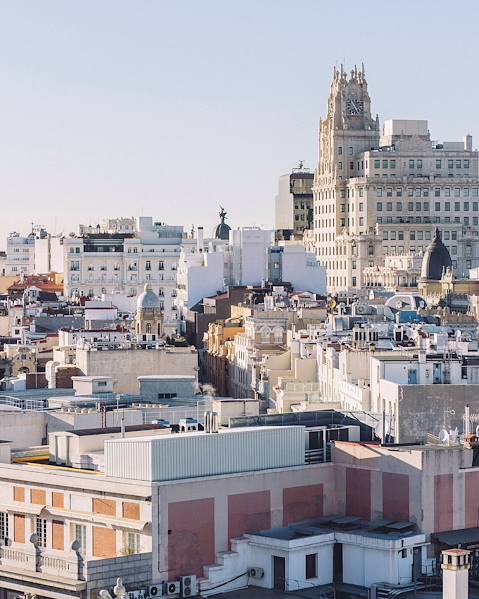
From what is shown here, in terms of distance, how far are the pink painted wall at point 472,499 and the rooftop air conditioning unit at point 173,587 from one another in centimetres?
834

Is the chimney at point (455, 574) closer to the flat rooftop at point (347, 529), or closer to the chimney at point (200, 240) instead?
the flat rooftop at point (347, 529)

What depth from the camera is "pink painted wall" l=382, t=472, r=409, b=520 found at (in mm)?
57031

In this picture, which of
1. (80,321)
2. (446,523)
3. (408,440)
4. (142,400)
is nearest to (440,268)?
(80,321)

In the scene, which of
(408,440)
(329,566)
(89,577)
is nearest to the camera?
(89,577)

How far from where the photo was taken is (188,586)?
54.3 metres

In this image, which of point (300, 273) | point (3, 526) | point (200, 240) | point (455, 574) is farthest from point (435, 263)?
point (455, 574)

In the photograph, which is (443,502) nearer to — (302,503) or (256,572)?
(302,503)

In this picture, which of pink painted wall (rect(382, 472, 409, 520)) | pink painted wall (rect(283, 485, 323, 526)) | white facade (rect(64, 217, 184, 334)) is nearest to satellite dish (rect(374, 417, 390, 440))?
pink painted wall (rect(283, 485, 323, 526))

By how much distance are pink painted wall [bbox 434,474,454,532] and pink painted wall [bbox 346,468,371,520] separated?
6.67 ft

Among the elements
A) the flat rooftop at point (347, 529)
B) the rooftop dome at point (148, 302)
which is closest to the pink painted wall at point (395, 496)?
the flat rooftop at point (347, 529)

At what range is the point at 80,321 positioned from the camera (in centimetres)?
14162

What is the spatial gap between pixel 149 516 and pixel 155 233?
5584 inches

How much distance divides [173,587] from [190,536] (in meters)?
1.45

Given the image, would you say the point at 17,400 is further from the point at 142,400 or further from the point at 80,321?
the point at 80,321
